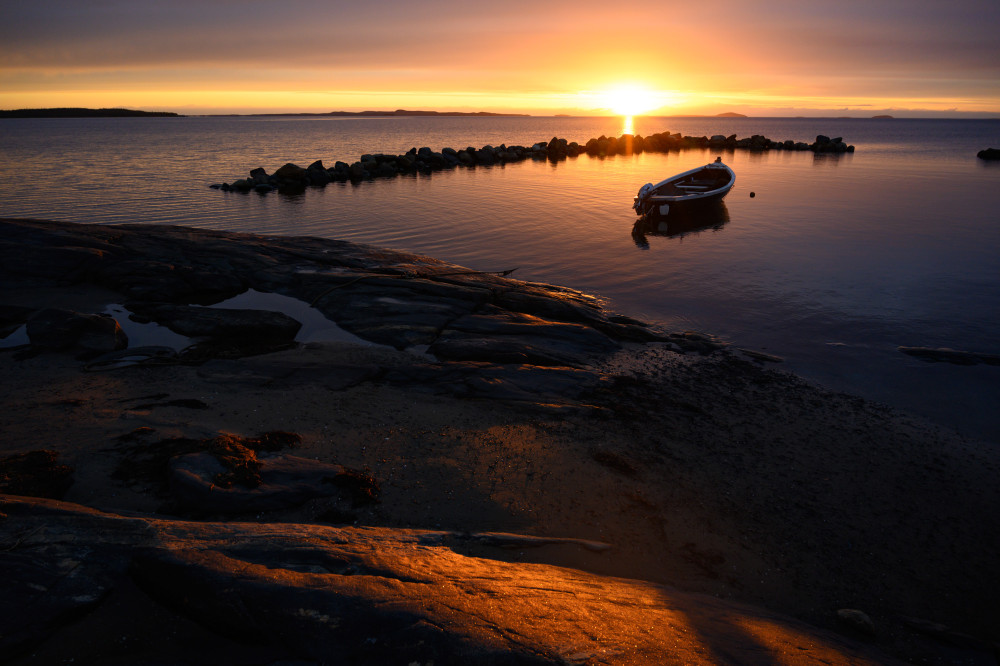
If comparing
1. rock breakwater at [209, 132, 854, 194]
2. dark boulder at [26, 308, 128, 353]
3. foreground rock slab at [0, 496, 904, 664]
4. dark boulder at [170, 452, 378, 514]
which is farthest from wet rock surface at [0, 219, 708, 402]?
rock breakwater at [209, 132, 854, 194]

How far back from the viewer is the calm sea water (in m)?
13.6

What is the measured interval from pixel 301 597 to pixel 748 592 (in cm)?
510

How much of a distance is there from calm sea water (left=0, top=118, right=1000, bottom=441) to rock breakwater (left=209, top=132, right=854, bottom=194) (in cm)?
341

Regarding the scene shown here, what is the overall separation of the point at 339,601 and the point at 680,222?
30.7 meters

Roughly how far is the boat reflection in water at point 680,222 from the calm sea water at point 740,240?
47cm

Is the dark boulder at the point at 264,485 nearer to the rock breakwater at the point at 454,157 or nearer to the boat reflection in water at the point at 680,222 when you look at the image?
the boat reflection in water at the point at 680,222

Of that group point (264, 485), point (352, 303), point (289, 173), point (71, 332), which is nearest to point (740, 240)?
point (352, 303)

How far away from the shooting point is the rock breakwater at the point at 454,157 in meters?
41.5

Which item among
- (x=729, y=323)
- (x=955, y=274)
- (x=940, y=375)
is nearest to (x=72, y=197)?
(x=729, y=323)

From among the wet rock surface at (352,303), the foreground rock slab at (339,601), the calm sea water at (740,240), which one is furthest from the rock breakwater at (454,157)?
the foreground rock slab at (339,601)

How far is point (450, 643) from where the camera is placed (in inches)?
137

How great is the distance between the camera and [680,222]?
30.5 m

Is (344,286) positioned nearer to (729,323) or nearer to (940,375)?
(729,323)

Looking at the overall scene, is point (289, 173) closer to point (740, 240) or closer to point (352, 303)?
point (352, 303)
